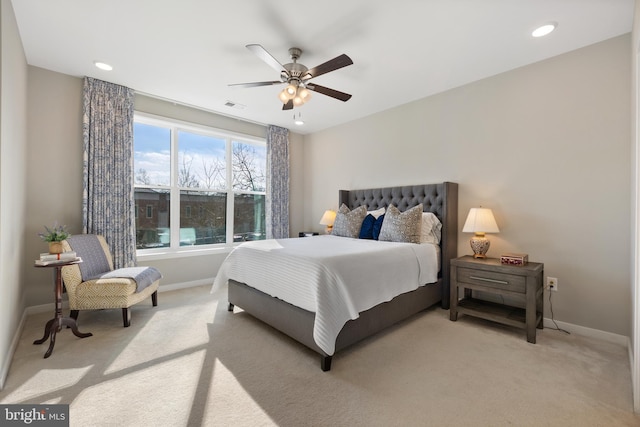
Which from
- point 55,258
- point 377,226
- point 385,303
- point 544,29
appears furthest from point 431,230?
point 55,258

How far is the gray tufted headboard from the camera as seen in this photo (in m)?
3.38

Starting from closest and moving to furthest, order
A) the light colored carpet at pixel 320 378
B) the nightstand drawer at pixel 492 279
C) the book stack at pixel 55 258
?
the light colored carpet at pixel 320 378 → the book stack at pixel 55 258 → the nightstand drawer at pixel 492 279

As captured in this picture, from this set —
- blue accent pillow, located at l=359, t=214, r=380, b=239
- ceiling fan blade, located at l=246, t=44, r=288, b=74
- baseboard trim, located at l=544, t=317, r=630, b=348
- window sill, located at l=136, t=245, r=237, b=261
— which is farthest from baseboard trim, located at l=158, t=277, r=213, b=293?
baseboard trim, located at l=544, t=317, r=630, b=348

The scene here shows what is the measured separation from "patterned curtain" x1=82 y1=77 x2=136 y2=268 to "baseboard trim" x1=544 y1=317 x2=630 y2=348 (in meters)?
4.98

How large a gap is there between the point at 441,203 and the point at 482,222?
25.8 inches

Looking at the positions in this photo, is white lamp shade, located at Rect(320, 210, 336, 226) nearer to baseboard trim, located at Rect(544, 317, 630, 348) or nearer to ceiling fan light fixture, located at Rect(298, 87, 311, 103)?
ceiling fan light fixture, located at Rect(298, 87, 311, 103)

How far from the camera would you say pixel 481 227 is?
2.91 m

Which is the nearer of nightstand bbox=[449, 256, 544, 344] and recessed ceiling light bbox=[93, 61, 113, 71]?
nightstand bbox=[449, 256, 544, 344]

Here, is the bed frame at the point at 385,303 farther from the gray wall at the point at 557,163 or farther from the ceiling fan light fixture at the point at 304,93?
the ceiling fan light fixture at the point at 304,93

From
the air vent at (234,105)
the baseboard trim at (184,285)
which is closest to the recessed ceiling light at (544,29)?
the air vent at (234,105)

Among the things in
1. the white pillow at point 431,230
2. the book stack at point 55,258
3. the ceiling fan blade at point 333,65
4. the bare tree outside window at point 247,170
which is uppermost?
the ceiling fan blade at point 333,65

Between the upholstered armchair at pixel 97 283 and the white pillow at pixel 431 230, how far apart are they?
325 cm

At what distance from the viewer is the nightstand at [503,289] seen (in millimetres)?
2498

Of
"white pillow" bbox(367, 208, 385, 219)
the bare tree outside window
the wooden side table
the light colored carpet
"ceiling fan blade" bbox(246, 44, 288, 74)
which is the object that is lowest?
the light colored carpet
